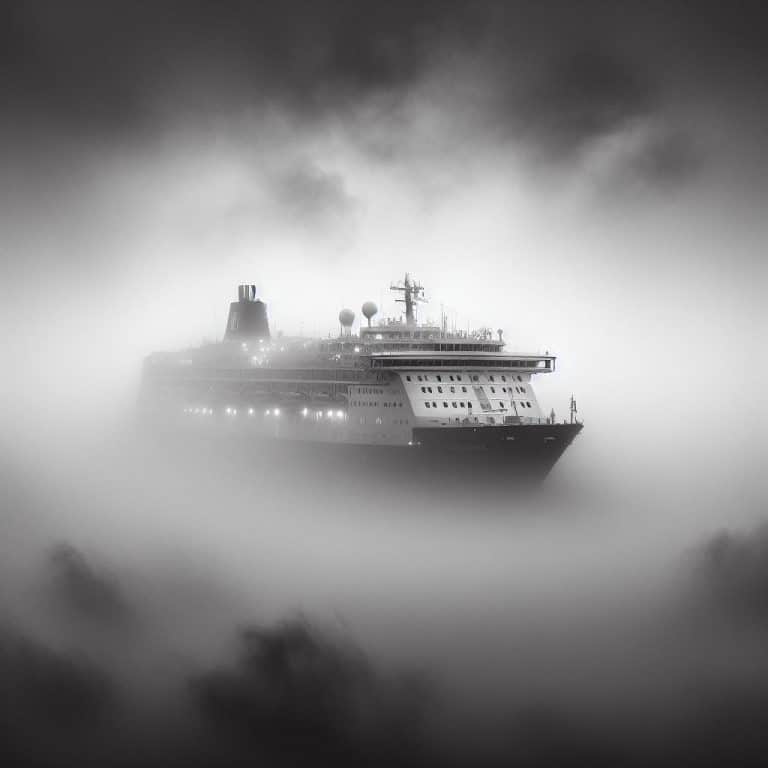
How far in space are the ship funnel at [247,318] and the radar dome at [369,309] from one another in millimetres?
13703

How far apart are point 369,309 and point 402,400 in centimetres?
869

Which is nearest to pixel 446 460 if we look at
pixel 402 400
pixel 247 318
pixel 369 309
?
pixel 402 400

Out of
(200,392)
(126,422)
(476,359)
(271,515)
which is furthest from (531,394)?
(126,422)

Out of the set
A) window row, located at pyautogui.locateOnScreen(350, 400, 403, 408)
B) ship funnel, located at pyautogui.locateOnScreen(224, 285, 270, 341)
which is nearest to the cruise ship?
window row, located at pyautogui.locateOnScreen(350, 400, 403, 408)

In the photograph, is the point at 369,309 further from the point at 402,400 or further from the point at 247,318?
the point at 247,318

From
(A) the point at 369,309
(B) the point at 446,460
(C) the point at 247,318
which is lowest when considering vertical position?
(B) the point at 446,460

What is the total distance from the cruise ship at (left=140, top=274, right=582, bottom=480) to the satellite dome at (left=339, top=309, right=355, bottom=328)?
53 millimetres

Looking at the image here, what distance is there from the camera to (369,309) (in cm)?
5588

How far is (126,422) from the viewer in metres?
72.4

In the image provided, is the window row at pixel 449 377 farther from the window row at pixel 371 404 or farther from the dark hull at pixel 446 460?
the dark hull at pixel 446 460

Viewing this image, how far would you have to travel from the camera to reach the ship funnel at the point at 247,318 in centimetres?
6831

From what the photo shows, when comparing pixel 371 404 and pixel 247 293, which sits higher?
pixel 247 293

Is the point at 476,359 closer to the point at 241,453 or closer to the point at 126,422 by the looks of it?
the point at 241,453

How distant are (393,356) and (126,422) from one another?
30065 mm
